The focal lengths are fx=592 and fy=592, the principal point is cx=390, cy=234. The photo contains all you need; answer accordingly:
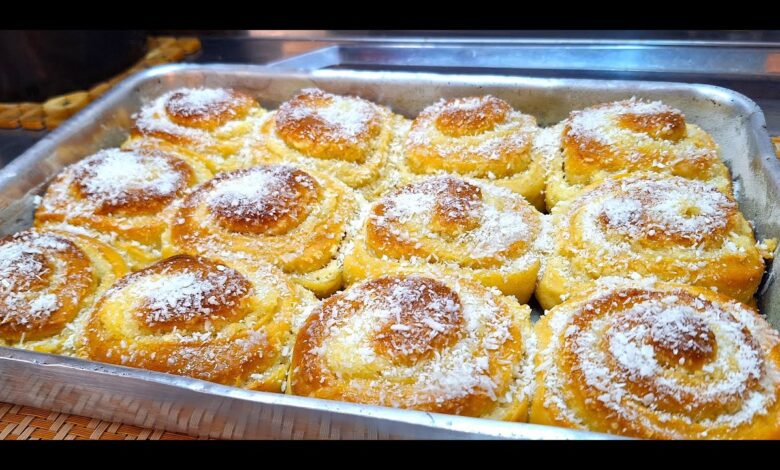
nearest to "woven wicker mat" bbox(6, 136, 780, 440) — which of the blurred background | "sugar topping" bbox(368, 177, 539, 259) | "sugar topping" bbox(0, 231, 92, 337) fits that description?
"sugar topping" bbox(0, 231, 92, 337)

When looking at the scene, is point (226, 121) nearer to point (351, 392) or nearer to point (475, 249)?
point (475, 249)

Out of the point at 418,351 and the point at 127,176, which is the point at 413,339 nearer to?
the point at 418,351

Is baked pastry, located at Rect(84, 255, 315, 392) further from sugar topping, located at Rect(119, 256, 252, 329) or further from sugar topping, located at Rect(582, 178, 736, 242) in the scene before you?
sugar topping, located at Rect(582, 178, 736, 242)

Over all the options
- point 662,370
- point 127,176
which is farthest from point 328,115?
point 662,370

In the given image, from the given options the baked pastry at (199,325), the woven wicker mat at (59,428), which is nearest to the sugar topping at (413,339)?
the baked pastry at (199,325)
